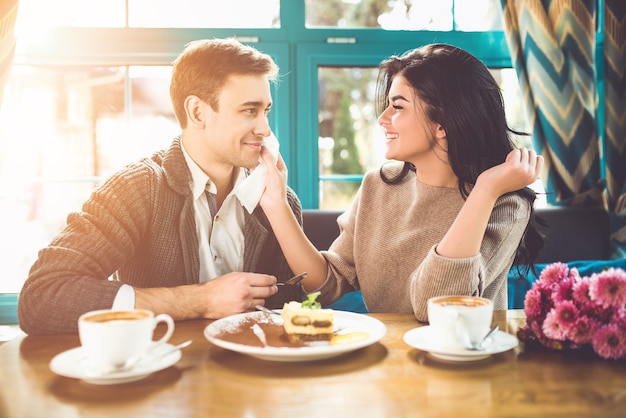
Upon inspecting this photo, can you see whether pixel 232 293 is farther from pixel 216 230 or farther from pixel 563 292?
pixel 563 292

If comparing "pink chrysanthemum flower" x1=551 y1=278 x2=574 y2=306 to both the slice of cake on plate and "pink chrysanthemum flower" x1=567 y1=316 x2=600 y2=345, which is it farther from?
the slice of cake on plate

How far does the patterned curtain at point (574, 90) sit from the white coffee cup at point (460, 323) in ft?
5.51

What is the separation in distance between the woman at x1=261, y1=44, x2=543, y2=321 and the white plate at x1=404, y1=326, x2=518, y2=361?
0.44 metres

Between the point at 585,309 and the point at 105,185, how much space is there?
43.4 inches

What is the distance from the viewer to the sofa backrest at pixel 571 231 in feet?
7.70

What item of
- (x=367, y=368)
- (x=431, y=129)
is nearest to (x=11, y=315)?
(x=431, y=129)

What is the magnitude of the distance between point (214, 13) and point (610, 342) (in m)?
2.09

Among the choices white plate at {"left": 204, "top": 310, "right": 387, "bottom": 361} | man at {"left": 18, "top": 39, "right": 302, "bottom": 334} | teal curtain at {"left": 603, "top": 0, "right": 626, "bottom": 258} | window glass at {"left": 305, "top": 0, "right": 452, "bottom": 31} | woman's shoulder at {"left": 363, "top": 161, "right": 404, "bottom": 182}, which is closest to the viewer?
white plate at {"left": 204, "top": 310, "right": 387, "bottom": 361}

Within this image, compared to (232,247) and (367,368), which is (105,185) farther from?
(367,368)

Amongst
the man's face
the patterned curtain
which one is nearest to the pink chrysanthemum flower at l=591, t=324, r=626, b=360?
the man's face

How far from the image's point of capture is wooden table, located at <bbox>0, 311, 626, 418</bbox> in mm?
841

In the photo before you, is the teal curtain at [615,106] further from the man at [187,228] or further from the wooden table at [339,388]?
the wooden table at [339,388]

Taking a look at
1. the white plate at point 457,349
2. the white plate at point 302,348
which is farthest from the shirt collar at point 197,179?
the white plate at point 457,349

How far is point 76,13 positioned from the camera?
257cm
